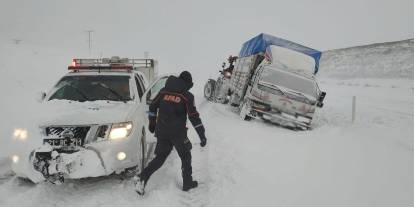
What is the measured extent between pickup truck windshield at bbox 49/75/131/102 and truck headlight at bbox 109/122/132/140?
1.02 meters

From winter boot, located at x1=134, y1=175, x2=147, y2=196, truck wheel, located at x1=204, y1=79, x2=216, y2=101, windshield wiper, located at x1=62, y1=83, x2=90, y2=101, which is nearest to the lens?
winter boot, located at x1=134, y1=175, x2=147, y2=196

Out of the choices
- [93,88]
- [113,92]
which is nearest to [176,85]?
[113,92]

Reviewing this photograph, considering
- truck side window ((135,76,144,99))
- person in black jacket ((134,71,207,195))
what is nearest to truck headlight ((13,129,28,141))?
person in black jacket ((134,71,207,195))

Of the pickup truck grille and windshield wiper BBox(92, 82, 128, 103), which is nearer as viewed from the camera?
the pickup truck grille

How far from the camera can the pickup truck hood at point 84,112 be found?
17.6 feet

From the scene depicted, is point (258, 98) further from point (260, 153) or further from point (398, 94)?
point (398, 94)

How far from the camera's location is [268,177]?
6203 mm

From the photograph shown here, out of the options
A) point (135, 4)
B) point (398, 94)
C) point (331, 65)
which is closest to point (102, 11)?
point (135, 4)

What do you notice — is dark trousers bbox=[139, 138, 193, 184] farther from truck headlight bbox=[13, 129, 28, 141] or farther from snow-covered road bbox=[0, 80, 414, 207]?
truck headlight bbox=[13, 129, 28, 141]

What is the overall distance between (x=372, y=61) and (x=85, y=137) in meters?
29.4

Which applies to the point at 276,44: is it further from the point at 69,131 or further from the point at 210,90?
the point at 69,131

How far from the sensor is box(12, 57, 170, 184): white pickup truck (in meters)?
5.08

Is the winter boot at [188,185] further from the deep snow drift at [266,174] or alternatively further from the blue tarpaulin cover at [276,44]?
the blue tarpaulin cover at [276,44]

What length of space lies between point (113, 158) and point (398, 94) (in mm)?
19345
